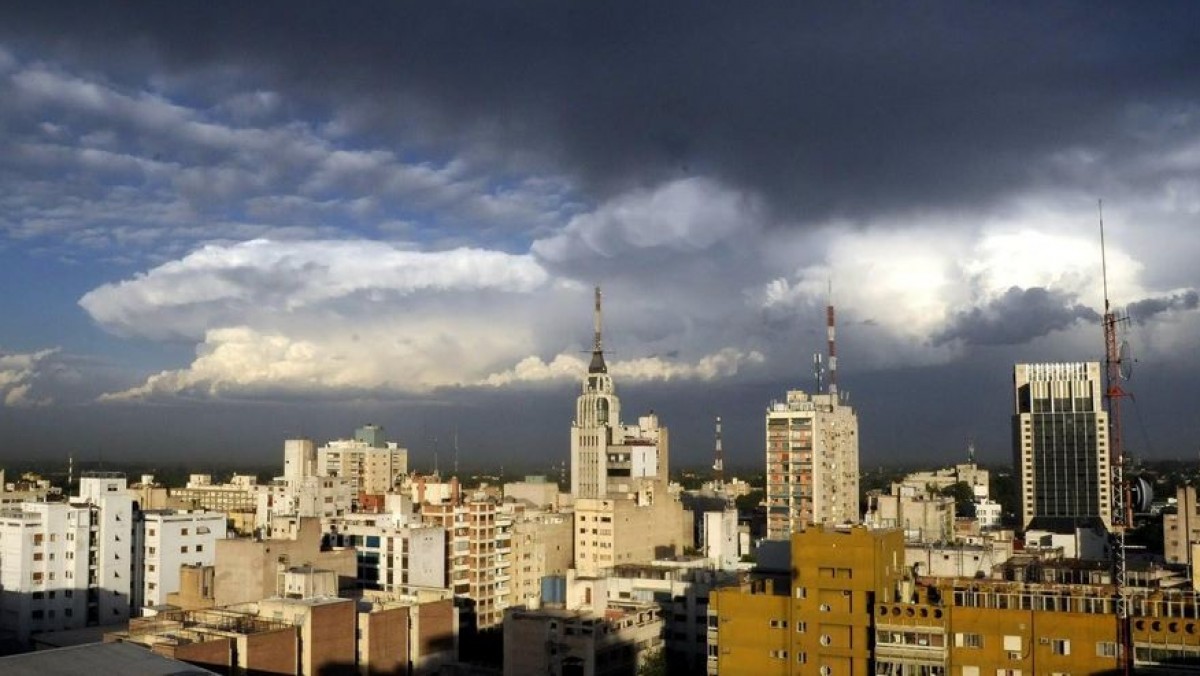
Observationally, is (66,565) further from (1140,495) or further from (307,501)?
(1140,495)

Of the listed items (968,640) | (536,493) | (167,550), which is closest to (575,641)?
(968,640)

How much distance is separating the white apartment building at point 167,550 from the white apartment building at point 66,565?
670 mm

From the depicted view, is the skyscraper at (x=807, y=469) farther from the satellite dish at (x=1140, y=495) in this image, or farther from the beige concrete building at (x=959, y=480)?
the satellite dish at (x=1140, y=495)

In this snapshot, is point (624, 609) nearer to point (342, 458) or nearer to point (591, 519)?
point (591, 519)

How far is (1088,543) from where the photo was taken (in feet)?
181

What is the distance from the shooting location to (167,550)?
43.7 m

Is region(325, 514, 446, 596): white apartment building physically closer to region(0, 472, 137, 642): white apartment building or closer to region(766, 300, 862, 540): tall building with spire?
region(0, 472, 137, 642): white apartment building

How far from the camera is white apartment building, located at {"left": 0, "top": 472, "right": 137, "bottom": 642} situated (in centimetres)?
3988

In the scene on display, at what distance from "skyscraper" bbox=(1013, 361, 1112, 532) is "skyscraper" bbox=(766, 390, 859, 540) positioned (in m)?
25.7

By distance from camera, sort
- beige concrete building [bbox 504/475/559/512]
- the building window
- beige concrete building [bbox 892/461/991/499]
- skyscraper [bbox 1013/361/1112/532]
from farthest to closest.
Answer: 1. beige concrete building [bbox 892/461/991/499]
2. skyscraper [bbox 1013/361/1112/532]
3. beige concrete building [bbox 504/475/559/512]
4. the building window

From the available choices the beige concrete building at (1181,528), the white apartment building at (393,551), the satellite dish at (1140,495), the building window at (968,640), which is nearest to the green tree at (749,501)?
the beige concrete building at (1181,528)

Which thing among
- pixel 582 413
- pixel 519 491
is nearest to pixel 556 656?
pixel 519 491

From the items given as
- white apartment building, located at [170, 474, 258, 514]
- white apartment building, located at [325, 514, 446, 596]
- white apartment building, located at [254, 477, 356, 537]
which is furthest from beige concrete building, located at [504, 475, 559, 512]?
white apartment building, located at [325, 514, 446, 596]

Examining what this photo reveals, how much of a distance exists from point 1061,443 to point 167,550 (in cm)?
7816
